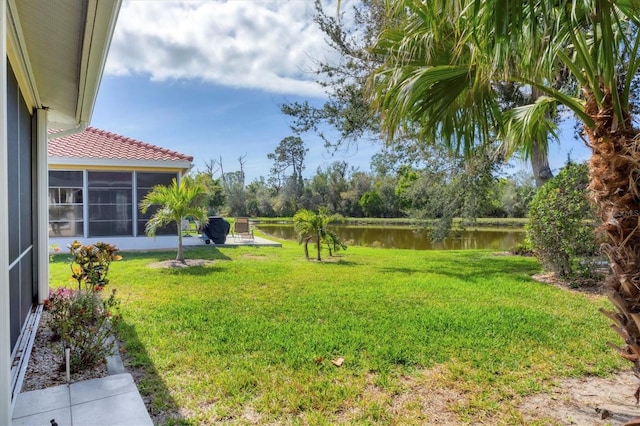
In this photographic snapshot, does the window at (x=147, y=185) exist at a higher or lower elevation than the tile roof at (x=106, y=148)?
lower

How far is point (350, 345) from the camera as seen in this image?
13.0ft

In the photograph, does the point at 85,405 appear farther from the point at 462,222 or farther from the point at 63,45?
the point at 462,222

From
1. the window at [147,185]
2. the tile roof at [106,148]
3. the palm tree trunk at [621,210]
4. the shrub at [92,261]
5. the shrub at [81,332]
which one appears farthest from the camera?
the window at [147,185]

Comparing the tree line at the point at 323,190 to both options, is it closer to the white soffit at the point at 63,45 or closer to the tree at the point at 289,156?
the tree at the point at 289,156

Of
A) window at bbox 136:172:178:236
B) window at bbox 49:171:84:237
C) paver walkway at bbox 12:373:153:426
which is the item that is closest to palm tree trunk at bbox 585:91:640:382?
paver walkway at bbox 12:373:153:426

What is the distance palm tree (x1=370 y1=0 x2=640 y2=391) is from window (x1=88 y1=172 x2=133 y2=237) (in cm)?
1090

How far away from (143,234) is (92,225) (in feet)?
4.94

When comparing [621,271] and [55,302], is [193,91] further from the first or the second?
[621,271]

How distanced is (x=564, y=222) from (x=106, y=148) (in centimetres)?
1299

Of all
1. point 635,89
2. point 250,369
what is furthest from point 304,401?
point 635,89

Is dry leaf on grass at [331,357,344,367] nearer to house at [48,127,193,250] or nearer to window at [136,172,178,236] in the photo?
house at [48,127,193,250]

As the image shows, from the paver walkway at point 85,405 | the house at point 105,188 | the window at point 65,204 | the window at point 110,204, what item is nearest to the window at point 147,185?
the house at point 105,188

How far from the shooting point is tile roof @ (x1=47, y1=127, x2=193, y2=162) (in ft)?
38.3

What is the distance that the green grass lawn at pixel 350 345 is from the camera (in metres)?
2.85
